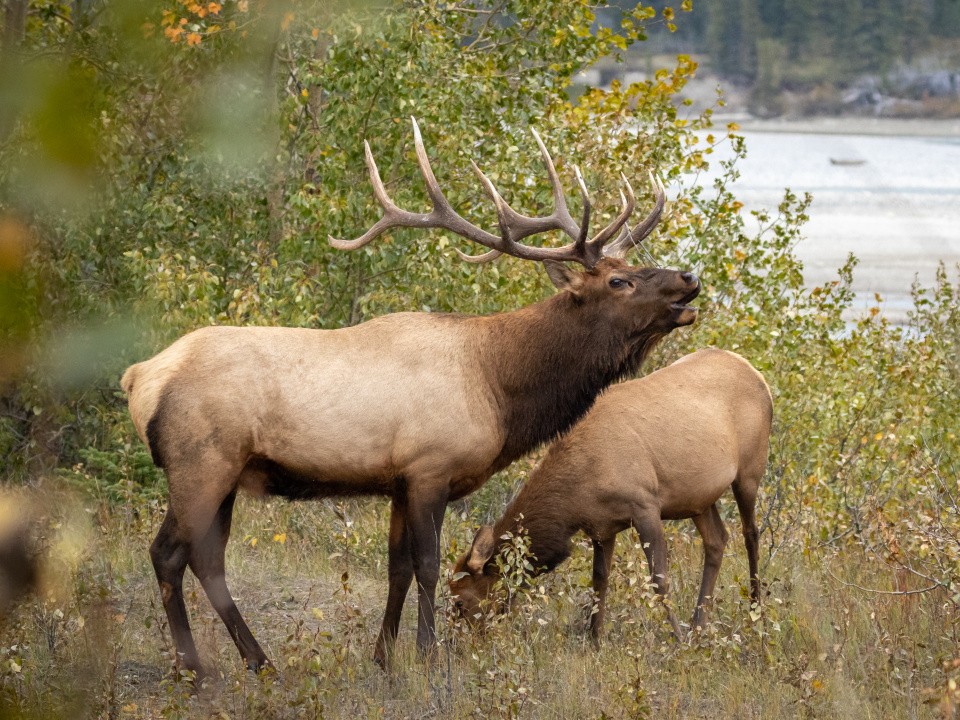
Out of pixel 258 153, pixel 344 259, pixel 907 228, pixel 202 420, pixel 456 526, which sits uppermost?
pixel 258 153

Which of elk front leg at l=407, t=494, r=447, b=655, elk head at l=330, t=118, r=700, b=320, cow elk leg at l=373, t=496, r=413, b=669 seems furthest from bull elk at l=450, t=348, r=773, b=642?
elk head at l=330, t=118, r=700, b=320

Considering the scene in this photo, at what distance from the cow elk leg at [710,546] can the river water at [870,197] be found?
1508 centimetres

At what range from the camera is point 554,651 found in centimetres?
589

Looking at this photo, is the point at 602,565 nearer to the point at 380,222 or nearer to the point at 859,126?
the point at 380,222

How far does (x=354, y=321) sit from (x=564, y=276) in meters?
3.36

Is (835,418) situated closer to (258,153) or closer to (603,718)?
(603,718)

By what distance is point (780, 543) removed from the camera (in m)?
7.23

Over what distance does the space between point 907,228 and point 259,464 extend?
98.6 feet

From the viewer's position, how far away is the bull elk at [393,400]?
5434 millimetres

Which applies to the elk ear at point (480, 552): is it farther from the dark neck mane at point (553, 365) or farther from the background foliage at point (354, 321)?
the dark neck mane at point (553, 365)

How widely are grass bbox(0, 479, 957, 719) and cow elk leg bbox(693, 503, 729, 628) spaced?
0.50 ft

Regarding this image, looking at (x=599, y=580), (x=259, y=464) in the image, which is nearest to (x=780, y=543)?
(x=599, y=580)

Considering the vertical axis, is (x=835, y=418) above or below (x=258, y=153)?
below

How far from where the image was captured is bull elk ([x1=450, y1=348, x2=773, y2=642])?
6.24m
